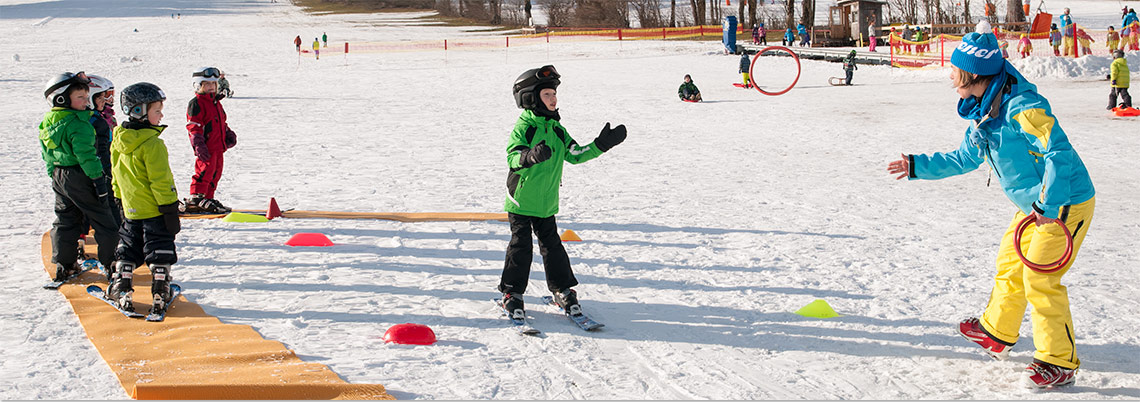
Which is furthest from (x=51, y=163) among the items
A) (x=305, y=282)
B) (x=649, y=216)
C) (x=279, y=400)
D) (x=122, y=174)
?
(x=649, y=216)

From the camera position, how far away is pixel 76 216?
6.30 m

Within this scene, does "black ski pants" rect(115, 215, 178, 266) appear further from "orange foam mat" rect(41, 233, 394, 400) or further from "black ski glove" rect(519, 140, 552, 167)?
"black ski glove" rect(519, 140, 552, 167)

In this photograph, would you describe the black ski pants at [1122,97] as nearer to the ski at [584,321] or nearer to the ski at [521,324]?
the ski at [584,321]

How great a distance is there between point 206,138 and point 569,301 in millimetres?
5033

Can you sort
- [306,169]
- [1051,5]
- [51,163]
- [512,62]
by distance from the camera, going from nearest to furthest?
1. [51,163]
2. [306,169]
3. [512,62]
4. [1051,5]

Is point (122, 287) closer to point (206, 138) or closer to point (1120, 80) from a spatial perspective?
point (206, 138)

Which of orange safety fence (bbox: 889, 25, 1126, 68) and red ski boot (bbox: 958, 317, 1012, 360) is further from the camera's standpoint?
orange safety fence (bbox: 889, 25, 1126, 68)

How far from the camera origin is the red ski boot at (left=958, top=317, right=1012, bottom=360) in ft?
15.5

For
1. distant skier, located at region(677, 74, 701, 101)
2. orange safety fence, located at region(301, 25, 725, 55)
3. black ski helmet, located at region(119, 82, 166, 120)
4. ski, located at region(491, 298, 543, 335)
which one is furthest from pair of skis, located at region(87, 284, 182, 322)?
orange safety fence, located at region(301, 25, 725, 55)

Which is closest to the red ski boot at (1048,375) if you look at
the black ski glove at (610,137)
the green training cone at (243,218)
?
the black ski glove at (610,137)

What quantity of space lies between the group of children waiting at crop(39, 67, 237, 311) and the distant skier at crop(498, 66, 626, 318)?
2.12m

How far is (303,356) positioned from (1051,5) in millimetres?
70083

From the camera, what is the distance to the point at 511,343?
5.12m

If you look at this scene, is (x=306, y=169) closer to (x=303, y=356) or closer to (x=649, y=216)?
(x=649, y=216)
